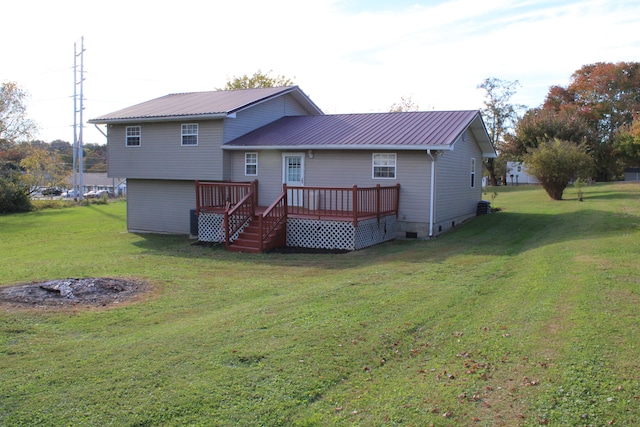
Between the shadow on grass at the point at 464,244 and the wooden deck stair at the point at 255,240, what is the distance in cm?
42

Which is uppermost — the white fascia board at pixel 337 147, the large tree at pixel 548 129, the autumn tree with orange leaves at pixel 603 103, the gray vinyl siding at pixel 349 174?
the autumn tree with orange leaves at pixel 603 103

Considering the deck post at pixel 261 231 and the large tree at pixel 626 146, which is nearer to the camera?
the deck post at pixel 261 231

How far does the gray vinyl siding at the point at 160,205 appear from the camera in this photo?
21.3 m

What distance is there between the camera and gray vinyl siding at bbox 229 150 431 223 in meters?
16.6

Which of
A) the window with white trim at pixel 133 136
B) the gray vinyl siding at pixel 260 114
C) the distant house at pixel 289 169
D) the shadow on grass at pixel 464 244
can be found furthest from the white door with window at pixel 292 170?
the window with white trim at pixel 133 136

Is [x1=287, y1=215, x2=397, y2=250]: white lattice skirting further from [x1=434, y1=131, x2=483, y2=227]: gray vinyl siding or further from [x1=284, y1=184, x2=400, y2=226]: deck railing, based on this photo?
[x1=434, y1=131, x2=483, y2=227]: gray vinyl siding

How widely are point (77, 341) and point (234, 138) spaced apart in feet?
45.1

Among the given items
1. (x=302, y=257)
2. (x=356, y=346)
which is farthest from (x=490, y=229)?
(x=356, y=346)

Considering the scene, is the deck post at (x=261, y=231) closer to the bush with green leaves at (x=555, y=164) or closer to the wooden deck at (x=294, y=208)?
the wooden deck at (x=294, y=208)

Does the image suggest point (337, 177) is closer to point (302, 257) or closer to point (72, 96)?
point (302, 257)

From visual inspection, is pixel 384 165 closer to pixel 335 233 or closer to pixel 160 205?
pixel 335 233

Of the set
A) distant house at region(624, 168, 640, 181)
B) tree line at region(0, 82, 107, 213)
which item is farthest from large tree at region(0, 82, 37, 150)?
distant house at region(624, 168, 640, 181)

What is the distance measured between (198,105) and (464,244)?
12.0m

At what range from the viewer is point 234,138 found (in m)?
19.6
